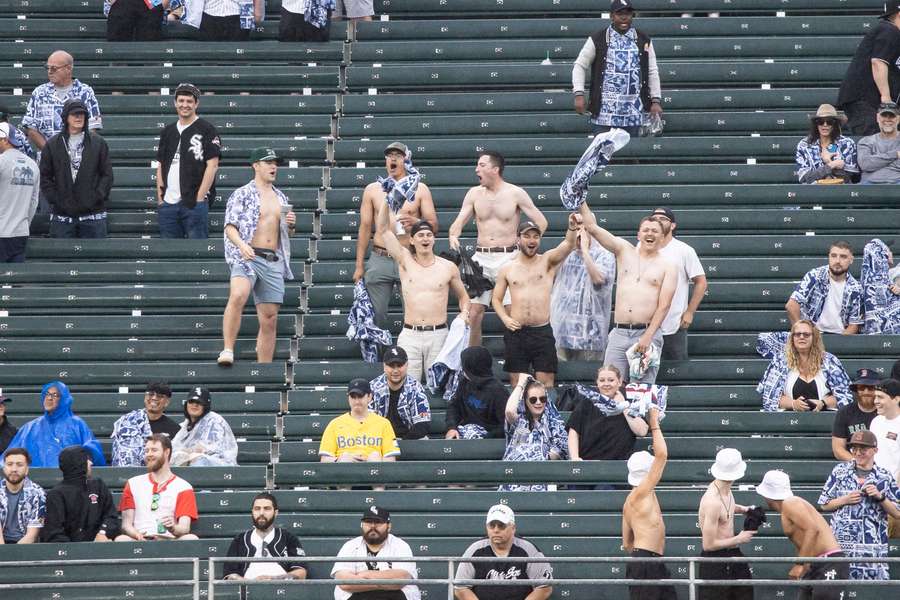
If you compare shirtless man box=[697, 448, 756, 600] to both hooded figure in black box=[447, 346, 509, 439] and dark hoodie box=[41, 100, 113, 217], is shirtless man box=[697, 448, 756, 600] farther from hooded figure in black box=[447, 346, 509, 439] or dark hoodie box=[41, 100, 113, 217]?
dark hoodie box=[41, 100, 113, 217]

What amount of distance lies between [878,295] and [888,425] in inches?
78.4

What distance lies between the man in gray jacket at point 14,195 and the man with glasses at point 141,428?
2.66 metres

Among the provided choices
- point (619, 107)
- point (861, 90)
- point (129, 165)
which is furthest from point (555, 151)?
point (129, 165)

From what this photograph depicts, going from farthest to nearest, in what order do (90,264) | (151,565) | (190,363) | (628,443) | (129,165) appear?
1. (129,165)
2. (90,264)
3. (190,363)
4. (628,443)
5. (151,565)

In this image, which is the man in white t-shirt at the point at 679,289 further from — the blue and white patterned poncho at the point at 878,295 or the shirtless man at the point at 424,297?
the shirtless man at the point at 424,297

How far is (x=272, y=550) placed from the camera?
42.9 ft

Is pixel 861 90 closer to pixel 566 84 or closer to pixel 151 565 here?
pixel 566 84

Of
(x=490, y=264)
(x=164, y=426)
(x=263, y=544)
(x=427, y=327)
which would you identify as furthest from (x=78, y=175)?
(x=263, y=544)

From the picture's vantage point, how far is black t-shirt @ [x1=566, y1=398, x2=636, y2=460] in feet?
46.1

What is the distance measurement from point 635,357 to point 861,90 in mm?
4253

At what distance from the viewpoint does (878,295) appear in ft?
50.4

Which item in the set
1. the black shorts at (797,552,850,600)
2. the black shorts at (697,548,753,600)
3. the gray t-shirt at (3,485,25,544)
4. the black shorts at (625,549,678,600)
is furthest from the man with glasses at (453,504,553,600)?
the gray t-shirt at (3,485,25,544)

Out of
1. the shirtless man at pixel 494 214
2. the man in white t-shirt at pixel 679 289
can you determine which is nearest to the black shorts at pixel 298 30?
the shirtless man at pixel 494 214

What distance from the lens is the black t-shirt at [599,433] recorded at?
46.1 ft
